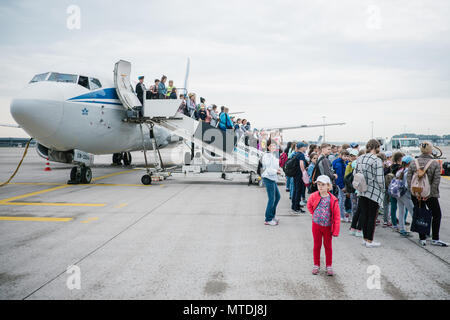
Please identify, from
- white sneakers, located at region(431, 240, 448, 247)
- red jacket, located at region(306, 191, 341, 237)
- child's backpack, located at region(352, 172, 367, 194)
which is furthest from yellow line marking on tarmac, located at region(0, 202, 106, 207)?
white sneakers, located at region(431, 240, 448, 247)

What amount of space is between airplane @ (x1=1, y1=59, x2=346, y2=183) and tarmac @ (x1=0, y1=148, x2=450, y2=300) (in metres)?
2.74

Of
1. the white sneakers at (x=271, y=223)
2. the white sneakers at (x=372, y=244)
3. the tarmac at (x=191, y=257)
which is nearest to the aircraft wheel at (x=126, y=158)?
the tarmac at (x=191, y=257)

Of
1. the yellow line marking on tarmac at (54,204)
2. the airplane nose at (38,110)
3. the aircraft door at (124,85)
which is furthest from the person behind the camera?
the aircraft door at (124,85)

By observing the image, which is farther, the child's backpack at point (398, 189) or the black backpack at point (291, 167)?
the black backpack at point (291, 167)

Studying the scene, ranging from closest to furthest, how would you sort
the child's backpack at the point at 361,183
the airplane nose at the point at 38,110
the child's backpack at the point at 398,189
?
1. the child's backpack at the point at 361,183
2. the child's backpack at the point at 398,189
3. the airplane nose at the point at 38,110

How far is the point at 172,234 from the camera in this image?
6.15 m

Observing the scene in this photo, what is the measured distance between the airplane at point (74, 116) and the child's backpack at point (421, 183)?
33.4 ft

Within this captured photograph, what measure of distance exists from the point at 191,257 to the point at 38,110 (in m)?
7.78

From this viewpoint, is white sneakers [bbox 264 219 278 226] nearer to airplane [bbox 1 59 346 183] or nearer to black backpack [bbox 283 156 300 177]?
black backpack [bbox 283 156 300 177]

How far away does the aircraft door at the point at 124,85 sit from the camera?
11.9 m

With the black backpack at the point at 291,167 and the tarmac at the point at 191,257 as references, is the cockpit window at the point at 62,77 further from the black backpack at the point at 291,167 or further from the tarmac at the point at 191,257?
the black backpack at the point at 291,167

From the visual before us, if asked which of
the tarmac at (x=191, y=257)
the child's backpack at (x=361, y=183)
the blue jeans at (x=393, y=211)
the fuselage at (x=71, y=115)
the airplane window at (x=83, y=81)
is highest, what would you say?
the airplane window at (x=83, y=81)

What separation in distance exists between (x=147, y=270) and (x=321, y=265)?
2580 millimetres

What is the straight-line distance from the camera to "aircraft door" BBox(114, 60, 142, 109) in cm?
1195
